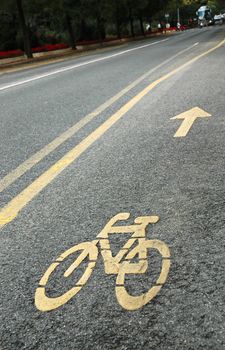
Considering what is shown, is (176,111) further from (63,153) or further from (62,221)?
(62,221)

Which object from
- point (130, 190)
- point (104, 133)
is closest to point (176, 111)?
point (104, 133)

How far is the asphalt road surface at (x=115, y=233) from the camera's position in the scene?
2.04m

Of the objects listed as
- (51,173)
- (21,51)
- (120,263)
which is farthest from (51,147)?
(21,51)

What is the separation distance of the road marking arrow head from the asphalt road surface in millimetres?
14

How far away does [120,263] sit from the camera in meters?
2.53

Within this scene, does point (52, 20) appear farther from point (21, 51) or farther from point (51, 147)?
point (51, 147)

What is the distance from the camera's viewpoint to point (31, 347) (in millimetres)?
1964

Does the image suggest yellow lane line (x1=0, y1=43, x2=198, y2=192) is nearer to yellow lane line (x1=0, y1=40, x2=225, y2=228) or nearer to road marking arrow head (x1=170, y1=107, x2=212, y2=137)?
yellow lane line (x1=0, y1=40, x2=225, y2=228)

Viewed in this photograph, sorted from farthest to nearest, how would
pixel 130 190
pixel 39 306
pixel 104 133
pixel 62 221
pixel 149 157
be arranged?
pixel 104 133 < pixel 149 157 < pixel 130 190 < pixel 62 221 < pixel 39 306

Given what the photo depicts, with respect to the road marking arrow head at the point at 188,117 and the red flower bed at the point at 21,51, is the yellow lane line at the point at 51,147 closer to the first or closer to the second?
the road marking arrow head at the point at 188,117

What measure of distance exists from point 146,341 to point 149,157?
2731 mm

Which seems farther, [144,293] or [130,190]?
[130,190]

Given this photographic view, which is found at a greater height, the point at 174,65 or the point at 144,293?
the point at 144,293

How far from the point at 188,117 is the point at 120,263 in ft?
12.6
